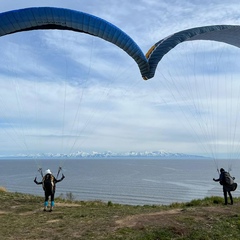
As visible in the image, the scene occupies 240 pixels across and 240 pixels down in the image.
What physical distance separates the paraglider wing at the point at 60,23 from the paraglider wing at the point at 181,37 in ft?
5.43

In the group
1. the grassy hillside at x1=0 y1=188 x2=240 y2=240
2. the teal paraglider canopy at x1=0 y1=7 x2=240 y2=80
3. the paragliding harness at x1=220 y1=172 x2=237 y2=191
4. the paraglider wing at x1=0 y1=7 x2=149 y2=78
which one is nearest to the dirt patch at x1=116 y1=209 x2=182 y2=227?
the grassy hillside at x1=0 y1=188 x2=240 y2=240

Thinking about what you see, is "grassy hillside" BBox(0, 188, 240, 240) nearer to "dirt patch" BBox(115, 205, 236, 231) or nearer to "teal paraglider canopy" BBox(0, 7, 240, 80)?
"dirt patch" BBox(115, 205, 236, 231)

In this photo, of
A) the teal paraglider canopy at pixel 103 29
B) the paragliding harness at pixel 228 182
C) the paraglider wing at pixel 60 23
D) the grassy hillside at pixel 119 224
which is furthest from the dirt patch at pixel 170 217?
the paraglider wing at pixel 60 23

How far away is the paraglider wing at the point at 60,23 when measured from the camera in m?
10.6

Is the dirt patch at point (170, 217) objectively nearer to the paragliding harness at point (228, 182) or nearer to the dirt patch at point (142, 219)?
the dirt patch at point (142, 219)

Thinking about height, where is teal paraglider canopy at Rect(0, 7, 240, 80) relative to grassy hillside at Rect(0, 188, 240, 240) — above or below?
above

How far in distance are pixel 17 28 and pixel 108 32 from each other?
10.7 feet

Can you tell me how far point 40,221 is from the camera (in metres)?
11.9

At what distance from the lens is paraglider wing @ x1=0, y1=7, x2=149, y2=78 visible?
416 inches

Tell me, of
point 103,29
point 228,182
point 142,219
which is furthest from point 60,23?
point 228,182

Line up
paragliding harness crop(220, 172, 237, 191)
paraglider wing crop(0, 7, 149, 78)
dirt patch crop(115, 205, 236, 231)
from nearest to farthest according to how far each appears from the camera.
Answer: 1. paraglider wing crop(0, 7, 149, 78)
2. dirt patch crop(115, 205, 236, 231)
3. paragliding harness crop(220, 172, 237, 191)

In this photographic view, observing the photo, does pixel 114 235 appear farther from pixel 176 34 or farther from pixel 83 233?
pixel 176 34

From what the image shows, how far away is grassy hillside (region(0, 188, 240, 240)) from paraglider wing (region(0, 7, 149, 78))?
6646mm

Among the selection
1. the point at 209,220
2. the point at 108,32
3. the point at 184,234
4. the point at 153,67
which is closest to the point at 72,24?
the point at 108,32
